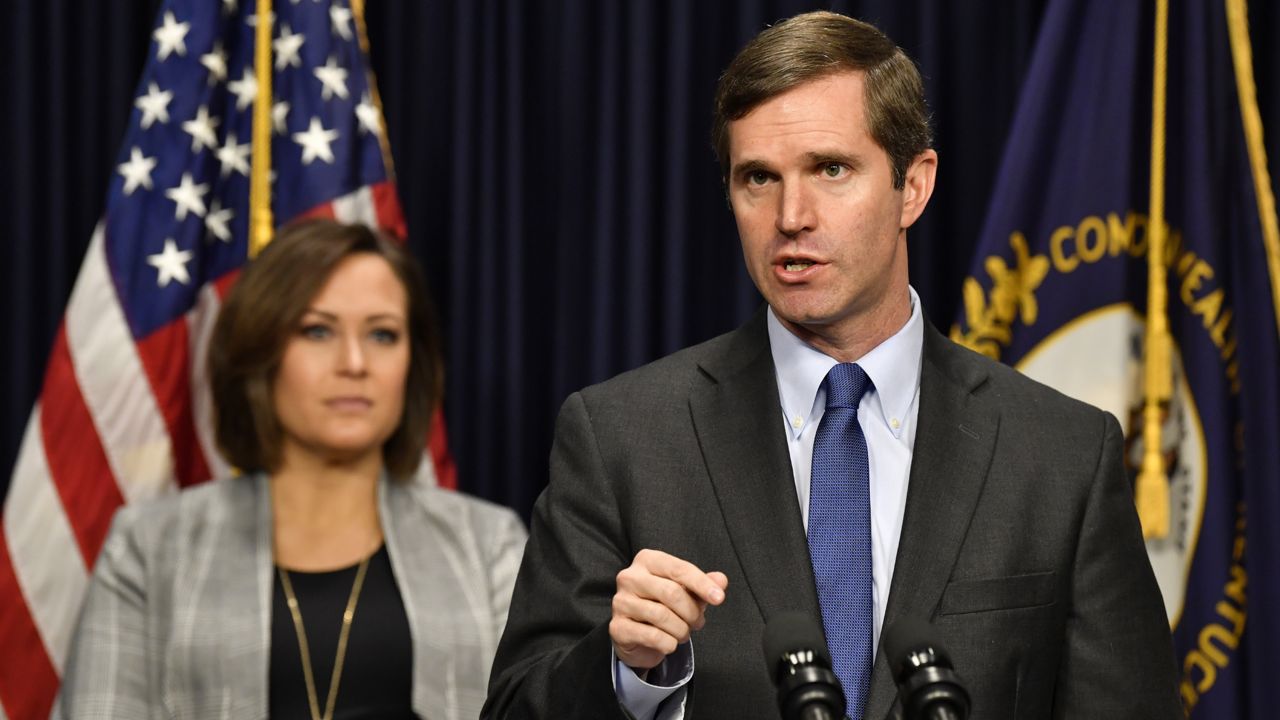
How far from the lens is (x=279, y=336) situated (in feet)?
9.90

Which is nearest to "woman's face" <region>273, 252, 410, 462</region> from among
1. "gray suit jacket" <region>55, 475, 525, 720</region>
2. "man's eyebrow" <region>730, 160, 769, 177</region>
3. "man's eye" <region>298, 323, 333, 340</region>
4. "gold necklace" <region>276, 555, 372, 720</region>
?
"man's eye" <region>298, 323, 333, 340</region>

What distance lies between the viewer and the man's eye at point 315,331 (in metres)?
3.05

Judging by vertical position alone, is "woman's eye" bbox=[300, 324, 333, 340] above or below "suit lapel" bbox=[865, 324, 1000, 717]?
below

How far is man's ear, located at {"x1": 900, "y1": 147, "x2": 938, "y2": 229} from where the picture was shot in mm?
1941

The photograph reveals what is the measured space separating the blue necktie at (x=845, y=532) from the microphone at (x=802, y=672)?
1.45ft

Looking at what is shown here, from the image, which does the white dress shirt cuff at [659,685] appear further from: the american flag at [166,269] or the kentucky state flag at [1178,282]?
the american flag at [166,269]

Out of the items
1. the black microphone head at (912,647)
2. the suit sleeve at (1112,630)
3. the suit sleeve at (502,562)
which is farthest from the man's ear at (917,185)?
the suit sleeve at (502,562)

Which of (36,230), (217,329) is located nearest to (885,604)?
(217,329)

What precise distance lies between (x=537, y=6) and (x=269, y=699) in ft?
5.41

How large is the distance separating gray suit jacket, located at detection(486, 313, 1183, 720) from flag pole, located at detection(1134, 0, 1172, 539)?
1034 millimetres

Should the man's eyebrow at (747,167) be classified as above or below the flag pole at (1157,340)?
above

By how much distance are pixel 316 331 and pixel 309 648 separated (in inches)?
23.7

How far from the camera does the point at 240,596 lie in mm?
2893

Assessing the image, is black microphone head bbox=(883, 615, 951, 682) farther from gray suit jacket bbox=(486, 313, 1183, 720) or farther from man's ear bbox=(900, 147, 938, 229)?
man's ear bbox=(900, 147, 938, 229)
